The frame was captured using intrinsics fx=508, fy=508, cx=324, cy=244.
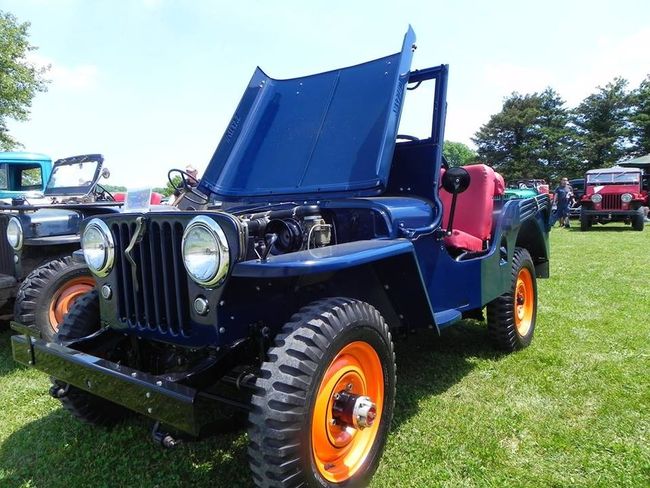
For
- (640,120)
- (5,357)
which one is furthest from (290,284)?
(640,120)

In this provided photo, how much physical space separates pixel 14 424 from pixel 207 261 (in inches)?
78.1

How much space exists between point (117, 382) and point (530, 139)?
47.2 metres

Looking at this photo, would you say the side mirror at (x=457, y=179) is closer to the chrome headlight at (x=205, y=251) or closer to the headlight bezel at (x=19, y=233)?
the chrome headlight at (x=205, y=251)

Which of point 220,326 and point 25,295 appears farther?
point 25,295

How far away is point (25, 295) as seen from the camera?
3.89 metres

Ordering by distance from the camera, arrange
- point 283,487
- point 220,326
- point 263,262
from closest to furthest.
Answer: point 283,487 < point 263,262 < point 220,326

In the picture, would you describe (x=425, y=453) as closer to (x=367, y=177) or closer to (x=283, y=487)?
(x=283, y=487)

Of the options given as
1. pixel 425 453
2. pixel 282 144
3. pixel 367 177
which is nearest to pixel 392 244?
pixel 367 177

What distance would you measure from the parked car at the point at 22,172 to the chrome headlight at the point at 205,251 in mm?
7258

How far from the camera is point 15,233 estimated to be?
13.5 feet

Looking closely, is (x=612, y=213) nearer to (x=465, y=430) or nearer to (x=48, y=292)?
(x=465, y=430)

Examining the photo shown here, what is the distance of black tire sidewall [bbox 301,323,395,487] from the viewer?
1864 mm

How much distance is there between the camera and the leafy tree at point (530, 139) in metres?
42.2

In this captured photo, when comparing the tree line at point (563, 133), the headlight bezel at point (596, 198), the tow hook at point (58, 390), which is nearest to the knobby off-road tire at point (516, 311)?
the tow hook at point (58, 390)
